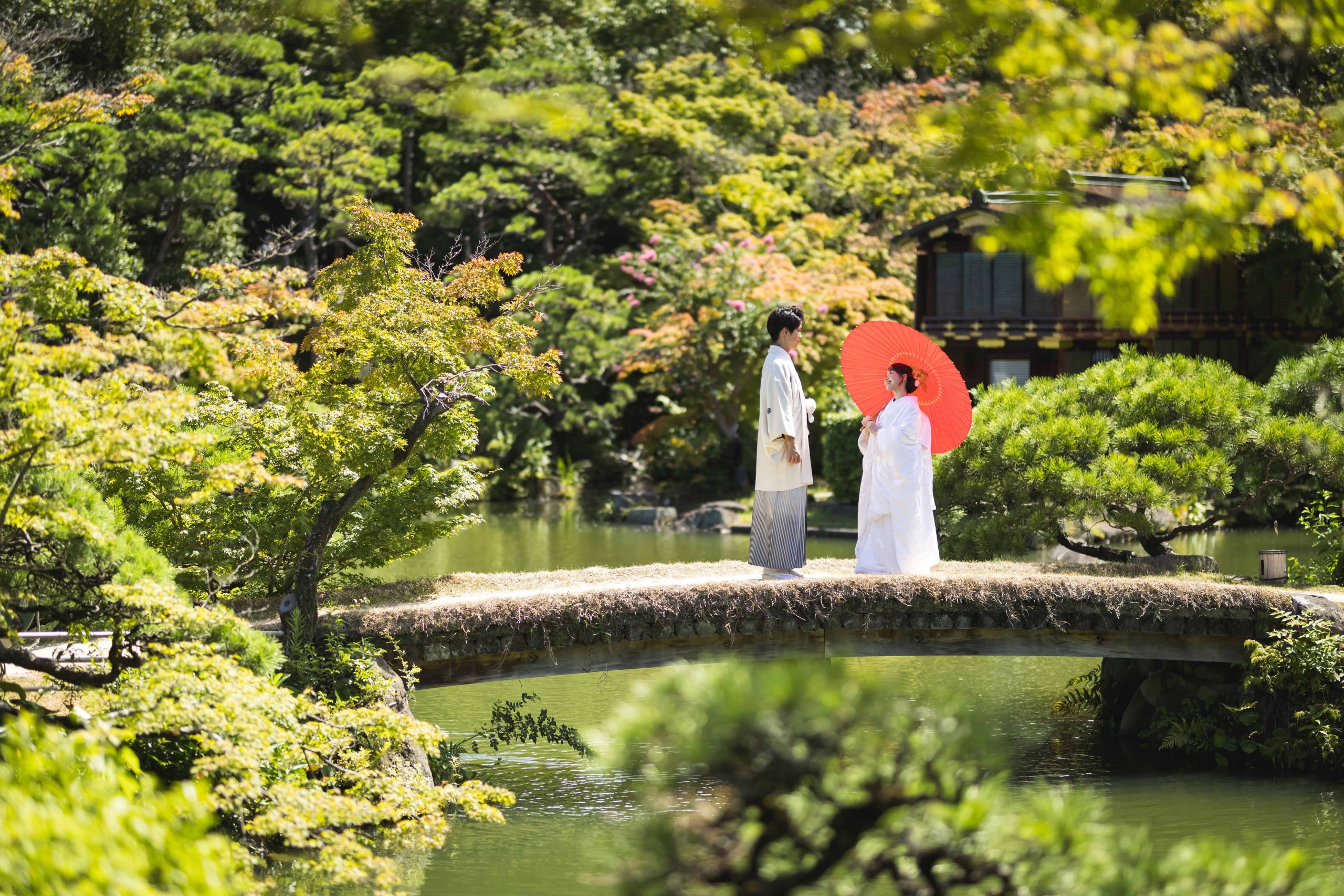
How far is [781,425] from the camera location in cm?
908

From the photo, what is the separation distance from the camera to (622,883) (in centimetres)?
302

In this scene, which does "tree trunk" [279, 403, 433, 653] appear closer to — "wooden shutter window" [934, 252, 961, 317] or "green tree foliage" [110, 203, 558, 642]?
"green tree foliage" [110, 203, 558, 642]

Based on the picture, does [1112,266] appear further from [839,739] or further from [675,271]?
[675,271]

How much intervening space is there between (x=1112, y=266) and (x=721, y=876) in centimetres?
237

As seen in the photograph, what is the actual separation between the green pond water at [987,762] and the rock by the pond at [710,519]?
9380 millimetres

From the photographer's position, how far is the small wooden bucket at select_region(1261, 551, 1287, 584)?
372 inches

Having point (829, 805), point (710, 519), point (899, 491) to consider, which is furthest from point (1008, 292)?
point (829, 805)

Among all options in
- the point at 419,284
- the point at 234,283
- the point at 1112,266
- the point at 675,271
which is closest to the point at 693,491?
the point at 675,271

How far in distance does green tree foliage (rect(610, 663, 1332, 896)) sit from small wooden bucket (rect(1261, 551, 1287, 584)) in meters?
6.77

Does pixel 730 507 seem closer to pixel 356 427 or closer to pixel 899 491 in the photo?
pixel 899 491

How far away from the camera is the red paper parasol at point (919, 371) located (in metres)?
9.39

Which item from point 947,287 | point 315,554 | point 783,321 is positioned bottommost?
point 315,554

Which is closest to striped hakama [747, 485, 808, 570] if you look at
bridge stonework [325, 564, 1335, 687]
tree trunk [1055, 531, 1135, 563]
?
bridge stonework [325, 564, 1335, 687]

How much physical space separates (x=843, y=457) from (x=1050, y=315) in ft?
17.2
